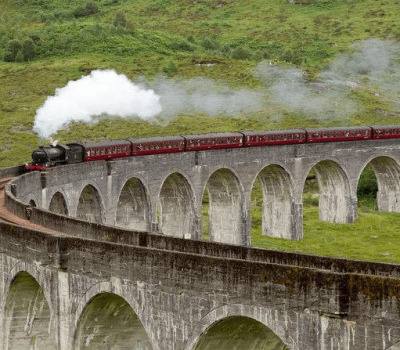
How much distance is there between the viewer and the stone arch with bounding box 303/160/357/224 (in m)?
71.2

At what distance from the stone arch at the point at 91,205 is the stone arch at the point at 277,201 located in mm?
15761

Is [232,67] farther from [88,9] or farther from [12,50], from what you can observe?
[88,9]

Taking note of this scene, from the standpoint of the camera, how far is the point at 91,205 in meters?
56.0

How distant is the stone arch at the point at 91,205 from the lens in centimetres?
5534

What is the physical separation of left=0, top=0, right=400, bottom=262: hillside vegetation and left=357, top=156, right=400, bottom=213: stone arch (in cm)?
154

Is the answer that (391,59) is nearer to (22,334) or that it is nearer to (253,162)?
(253,162)

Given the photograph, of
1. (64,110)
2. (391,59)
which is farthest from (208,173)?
(391,59)

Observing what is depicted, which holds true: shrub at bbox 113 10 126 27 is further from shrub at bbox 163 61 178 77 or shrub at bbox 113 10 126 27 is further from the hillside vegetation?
shrub at bbox 163 61 178 77

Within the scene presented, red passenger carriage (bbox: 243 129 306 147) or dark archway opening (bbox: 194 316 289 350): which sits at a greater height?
red passenger carriage (bbox: 243 129 306 147)

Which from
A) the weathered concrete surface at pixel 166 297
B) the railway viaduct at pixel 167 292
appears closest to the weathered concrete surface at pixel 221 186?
the railway viaduct at pixel 167 292

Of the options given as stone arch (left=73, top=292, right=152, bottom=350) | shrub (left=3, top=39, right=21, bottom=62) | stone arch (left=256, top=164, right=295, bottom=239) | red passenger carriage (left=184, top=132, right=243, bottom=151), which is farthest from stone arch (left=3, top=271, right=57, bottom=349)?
shrub (left=3, top=39, right=21, bottom=62)

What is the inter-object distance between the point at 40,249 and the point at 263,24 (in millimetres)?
112111

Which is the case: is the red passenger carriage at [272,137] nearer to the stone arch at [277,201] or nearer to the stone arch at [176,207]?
the stone arch at [277,201]

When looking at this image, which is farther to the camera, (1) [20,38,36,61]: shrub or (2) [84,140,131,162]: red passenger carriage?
(1) [20,38,36,61]: shrub
